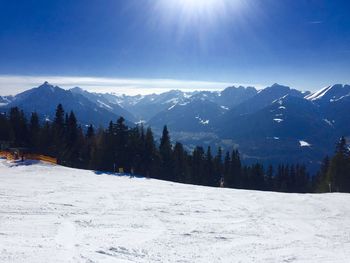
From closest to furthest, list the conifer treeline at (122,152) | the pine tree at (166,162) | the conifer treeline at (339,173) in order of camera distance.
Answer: the conifer treeline at (122,152) < the conifer treeline at (339,173) < the pine tree at (166,162)

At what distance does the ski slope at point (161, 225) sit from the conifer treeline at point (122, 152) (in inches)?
946

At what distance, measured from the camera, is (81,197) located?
21.5 m

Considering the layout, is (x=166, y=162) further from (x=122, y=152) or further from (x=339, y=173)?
(x=339, y=173)

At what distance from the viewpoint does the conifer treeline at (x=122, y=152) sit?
53562 mm

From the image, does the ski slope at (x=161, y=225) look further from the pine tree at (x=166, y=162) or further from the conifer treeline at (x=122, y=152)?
the pine tree at (x=166, y=162)

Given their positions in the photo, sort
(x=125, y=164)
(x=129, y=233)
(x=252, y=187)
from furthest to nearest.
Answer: (x=252, y=187) → (x=125, y=164) → (x=129, y=233)

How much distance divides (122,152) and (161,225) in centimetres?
3800

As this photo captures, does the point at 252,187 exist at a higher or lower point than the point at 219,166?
lower

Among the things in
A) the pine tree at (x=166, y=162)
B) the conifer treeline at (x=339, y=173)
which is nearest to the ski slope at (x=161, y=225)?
the conifer treeline at (x=339, y=173)

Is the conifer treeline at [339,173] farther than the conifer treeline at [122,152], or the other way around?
the conifer treeline at [339,173]

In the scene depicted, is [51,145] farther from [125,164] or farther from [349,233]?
[349,233]

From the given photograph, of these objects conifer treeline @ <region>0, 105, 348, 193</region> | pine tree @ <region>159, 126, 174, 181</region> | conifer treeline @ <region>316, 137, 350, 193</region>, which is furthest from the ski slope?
pine tree @ <region>159, 126, 174, 181</region>

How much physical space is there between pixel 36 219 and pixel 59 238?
10.5 ft

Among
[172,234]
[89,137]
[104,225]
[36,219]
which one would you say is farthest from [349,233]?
[89,137]
